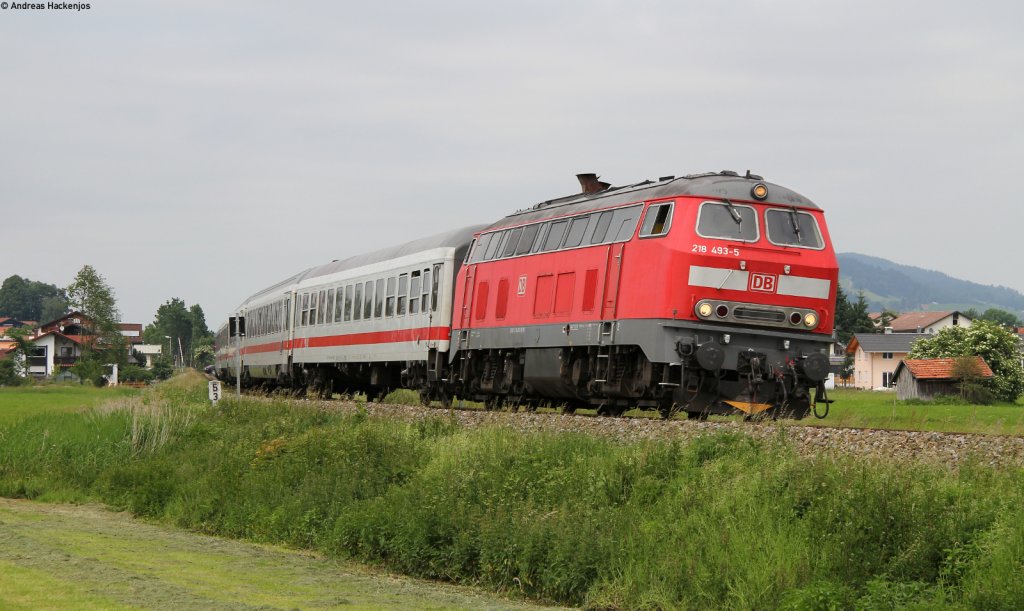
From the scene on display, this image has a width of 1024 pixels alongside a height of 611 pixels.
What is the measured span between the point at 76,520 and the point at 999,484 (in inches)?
515

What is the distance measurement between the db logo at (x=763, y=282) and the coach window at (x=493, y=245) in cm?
782

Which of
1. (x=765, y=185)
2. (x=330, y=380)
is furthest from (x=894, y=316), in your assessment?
(x=765, y=185)

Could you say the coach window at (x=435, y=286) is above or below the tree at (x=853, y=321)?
below

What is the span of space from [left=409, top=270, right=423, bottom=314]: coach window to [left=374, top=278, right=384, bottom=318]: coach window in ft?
8.09

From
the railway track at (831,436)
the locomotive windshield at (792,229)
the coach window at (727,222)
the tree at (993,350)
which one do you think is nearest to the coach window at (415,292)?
the railway track at (831,436)

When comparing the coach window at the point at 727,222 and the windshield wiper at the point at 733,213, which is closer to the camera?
the coach window at the point at 727,222

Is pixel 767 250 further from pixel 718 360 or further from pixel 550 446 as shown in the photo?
pixel 550 446

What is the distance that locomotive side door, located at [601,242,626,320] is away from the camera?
69.4ft

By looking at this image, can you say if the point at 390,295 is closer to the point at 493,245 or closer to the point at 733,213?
the point at 493,245

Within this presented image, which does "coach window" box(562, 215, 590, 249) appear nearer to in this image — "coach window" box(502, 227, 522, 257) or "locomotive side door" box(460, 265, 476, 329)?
"coach window" box(502, 227, 522, 257)

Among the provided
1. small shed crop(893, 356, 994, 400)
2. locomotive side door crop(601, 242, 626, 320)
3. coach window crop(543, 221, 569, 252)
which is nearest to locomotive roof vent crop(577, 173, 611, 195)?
coach window crop(543, 221, 569, 252)

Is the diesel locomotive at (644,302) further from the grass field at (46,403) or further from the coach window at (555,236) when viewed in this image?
the grass field at (46,403)

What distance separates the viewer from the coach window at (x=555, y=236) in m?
23.7

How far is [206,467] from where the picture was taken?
2103 cm
